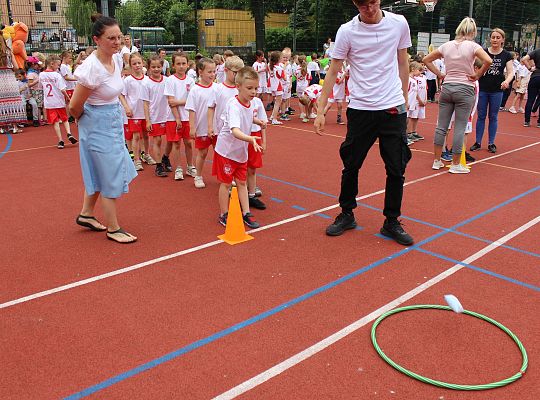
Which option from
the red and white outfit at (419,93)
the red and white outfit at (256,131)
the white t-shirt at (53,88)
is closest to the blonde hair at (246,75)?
the red and white outfit at (256,131)

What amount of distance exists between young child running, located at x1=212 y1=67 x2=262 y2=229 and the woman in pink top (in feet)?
11.3

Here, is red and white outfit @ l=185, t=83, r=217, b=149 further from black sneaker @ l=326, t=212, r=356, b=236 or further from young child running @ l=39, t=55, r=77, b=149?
young child running @ l=39, t=55, r=77, b=149

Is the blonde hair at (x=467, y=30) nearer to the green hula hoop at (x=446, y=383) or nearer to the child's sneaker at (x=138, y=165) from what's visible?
the green hula hoop at (x=446, y=383)

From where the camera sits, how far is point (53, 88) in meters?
10.6

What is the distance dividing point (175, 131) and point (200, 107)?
3.52 feet

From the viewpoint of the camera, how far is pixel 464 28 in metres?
7.16

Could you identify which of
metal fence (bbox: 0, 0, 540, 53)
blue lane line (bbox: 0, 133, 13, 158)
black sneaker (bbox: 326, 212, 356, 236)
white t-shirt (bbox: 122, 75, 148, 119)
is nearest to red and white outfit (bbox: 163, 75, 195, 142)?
white t-shirt (bbox: 122, 75, 148, 119)

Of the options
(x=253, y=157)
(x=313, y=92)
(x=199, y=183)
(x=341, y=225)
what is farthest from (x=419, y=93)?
(x=341, y=225)

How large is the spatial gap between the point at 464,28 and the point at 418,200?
2822 millimetres

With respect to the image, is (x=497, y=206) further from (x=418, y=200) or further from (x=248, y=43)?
(x=248, y=43)

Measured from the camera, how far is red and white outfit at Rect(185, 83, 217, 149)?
6.60 metres

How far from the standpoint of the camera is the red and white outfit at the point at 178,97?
7.22 meters

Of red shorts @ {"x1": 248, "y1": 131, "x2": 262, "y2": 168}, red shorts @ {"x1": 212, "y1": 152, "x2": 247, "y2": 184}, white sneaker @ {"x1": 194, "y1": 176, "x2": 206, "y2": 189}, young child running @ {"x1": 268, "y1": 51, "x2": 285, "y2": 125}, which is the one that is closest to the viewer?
red shorts @ {"x1": 212, "y1": 152, "x2": 247, "y2": 184}

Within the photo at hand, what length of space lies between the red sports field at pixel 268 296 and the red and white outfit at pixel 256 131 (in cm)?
61
